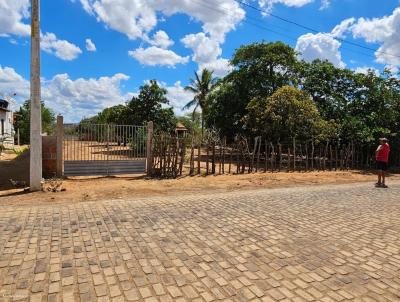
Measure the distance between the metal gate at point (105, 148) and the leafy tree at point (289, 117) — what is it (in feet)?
23.5

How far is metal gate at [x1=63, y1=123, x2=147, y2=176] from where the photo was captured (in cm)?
1089

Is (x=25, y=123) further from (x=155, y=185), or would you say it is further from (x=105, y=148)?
(x=155, y=185)

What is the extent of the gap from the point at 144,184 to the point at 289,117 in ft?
29.7

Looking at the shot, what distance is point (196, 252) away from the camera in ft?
14.4

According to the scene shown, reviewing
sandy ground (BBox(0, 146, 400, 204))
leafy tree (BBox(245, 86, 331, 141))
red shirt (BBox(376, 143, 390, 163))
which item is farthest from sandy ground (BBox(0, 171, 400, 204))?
leafy tree (BBox(245, 86, 331, 141))

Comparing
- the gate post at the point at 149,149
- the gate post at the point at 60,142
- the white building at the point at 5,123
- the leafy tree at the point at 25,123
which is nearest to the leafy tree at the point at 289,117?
the gate post at the point at 149,149

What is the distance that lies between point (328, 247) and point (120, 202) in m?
4.48

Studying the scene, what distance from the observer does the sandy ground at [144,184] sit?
7.96m

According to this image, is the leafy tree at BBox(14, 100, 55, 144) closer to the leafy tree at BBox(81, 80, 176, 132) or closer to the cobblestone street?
the leafy tree at BBox(81, 80, 176, 132)

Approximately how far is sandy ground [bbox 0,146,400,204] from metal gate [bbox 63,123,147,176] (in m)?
0.37

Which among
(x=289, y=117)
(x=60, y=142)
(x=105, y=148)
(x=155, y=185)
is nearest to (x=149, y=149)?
(x=105, y=148)

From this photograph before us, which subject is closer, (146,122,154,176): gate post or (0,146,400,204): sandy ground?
(0,146,400,204): sandy ground

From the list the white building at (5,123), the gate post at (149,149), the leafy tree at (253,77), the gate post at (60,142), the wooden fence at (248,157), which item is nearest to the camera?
the gate post at (60,142)

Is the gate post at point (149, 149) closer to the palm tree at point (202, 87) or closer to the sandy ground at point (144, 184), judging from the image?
the sandy ground at point (144, 184)
